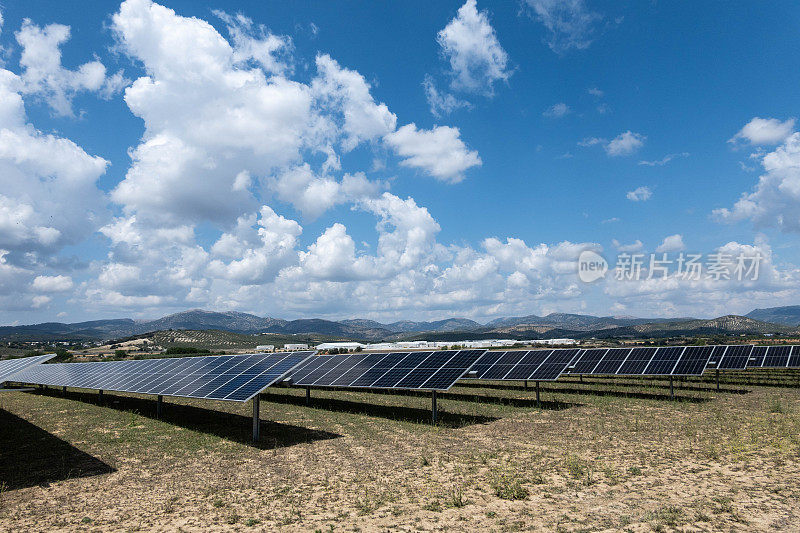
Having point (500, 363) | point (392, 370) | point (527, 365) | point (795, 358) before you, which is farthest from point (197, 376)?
point (795, 358)

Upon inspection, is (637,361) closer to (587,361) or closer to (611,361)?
(611,361)

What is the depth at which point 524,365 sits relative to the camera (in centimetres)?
3578

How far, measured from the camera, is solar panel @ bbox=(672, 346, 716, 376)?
3325 centimetres

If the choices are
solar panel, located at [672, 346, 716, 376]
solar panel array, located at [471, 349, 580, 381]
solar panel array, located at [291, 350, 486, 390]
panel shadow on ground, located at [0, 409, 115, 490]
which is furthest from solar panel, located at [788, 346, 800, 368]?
panel shadow on ground, located at [0, 409, 115, 490]

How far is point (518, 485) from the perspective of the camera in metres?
13.8

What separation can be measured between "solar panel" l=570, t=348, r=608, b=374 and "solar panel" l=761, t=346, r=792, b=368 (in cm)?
1512

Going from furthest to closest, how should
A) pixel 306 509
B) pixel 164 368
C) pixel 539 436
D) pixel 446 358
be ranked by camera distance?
pixel 164 368 < pixel 446 358 < pixel 539 436 < pixel 306 509

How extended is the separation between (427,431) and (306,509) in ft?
36.9

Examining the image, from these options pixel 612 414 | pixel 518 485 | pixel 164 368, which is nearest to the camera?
pixel 518 485

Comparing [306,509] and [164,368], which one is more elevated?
[164,368]

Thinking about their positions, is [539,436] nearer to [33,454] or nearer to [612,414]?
[612,414]

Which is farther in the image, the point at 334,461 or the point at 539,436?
the point at 539,436

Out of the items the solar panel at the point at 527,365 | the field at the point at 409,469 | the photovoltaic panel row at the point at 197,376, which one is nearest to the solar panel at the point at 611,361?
the solar panel at the point at 527,365

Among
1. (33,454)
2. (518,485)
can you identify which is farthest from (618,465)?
(33,454)
